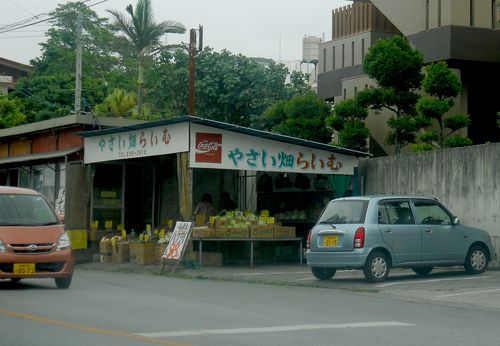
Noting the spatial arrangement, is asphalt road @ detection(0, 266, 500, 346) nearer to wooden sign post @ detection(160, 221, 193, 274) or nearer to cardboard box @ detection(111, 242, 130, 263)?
wooden sign post @ detection(160, 221, 193, 274)

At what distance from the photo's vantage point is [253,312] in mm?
12148

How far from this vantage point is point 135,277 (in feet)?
65.0

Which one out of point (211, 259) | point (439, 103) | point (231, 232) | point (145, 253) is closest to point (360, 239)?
point (231, 232)

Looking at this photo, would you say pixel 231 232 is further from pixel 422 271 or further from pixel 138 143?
pixel 422 271

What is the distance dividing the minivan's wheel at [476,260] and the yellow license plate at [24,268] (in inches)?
351

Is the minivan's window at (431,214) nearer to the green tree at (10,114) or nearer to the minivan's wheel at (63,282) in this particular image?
the minivan's wheel at (63,282)

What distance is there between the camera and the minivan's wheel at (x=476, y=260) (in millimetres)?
18391

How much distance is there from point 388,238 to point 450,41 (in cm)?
1116

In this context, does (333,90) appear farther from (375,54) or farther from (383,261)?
(383,261)

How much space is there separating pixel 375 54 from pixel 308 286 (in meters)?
11.1

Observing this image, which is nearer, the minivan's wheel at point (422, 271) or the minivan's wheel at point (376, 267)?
the minivan's wheel at point (376, 267)

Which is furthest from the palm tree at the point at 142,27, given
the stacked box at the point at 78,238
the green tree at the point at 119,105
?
the stacked box at the point at 78,238

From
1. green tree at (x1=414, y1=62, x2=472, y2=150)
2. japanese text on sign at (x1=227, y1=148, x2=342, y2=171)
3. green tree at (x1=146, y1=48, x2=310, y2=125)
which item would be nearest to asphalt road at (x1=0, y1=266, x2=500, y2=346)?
japanese text on sign at (x1=227, y1=148, x2=342, y2=171)

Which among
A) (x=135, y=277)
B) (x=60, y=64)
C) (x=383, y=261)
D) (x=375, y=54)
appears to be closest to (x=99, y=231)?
(x=135, y=277)
